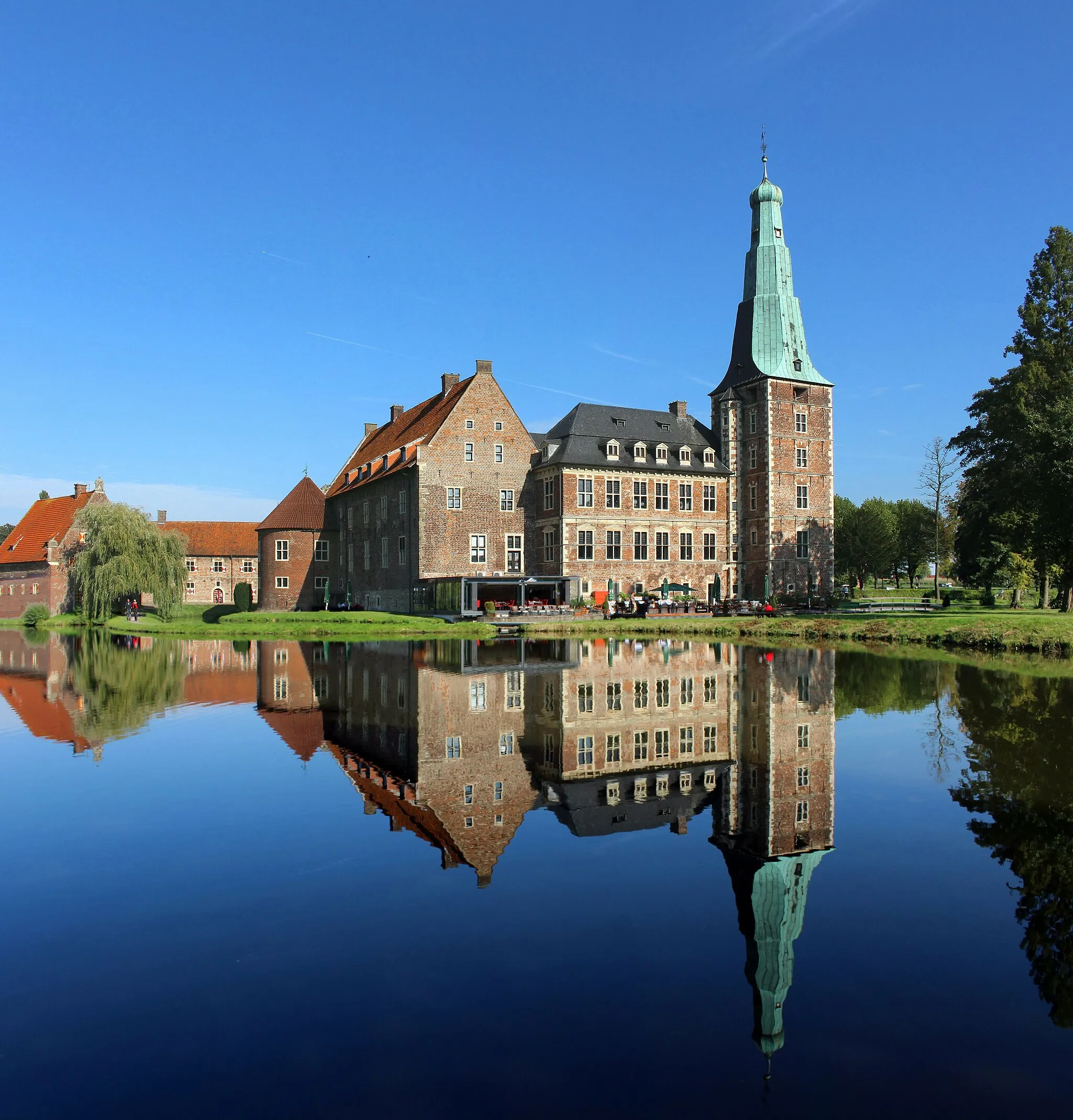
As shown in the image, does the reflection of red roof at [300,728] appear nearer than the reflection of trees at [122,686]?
Yes

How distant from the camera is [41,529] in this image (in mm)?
73938

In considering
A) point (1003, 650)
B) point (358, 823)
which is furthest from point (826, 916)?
point (1003, 650)

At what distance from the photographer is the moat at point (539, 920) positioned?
455 centimetres

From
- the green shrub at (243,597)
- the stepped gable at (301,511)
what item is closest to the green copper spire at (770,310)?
the stepped gable at (301,511)

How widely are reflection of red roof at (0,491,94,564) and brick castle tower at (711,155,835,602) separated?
52.0 meters

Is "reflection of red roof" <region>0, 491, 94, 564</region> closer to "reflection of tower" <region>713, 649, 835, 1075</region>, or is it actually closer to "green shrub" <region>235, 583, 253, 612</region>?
"green shrub" <region>235, 583, 253, 612</region>

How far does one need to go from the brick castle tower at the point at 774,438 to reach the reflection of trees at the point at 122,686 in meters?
36.7

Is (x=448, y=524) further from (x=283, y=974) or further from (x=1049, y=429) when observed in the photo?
(x=283, y=974)

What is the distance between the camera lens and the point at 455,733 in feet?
45.8

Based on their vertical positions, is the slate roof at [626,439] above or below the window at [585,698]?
above

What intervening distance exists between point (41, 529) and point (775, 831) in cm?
7941

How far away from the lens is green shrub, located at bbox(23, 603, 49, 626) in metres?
64.4

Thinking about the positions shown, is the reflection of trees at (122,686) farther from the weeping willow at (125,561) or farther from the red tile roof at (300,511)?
the red tile roof at (300,511)

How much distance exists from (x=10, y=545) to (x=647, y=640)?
64970 mm
